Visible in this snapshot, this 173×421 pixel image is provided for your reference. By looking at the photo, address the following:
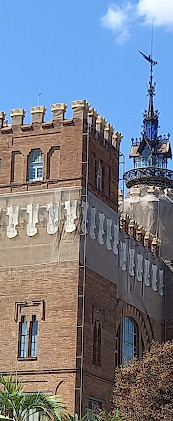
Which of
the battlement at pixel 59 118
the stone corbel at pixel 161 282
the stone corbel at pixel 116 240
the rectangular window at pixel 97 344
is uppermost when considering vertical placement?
the battlement at pixel 59 118

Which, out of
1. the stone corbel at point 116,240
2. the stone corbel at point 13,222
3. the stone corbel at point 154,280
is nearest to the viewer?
the stone corbel at point 13,222

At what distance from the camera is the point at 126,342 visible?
139 feet

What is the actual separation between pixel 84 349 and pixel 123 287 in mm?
5916

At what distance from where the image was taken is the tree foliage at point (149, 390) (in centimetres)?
3197

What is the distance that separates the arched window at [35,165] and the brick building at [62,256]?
4 cm

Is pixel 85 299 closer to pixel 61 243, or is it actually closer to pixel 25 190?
pixel 61 243

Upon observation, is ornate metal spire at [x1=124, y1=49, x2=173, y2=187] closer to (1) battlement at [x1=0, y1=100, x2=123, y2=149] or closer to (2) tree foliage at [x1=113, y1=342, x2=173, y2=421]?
(1) battlement at [x1=0, y1=100, x2=123, y2=149]

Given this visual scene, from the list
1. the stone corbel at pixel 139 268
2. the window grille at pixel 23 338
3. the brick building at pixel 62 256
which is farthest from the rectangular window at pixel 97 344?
the stone corbel at pixel 139 268

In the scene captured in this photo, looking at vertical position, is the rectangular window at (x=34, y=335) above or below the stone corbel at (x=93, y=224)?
below

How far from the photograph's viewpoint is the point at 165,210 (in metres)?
50.6

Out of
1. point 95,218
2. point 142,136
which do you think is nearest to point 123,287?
point 95,218

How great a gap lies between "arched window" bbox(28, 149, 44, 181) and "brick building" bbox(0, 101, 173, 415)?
4 cm

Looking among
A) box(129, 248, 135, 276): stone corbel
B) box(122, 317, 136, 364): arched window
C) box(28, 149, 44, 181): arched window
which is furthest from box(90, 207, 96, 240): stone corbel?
box(122, 317, 136, 364): arched window

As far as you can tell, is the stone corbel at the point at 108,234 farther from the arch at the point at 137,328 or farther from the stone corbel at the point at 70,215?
the arch at the point at 137,328
